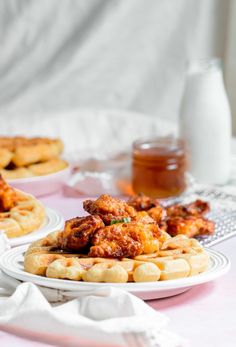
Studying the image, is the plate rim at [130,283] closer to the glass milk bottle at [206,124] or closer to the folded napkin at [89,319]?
the folded napkin at [89,319]

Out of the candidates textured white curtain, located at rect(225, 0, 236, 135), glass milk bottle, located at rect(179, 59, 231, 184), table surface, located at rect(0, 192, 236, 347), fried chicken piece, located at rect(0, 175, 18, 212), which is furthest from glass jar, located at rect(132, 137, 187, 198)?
textured white curtain, located at rect(225, 0, 236, 135)

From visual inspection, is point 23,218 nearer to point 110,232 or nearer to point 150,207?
point 150,207

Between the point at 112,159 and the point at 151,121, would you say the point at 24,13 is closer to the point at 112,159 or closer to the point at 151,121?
the point at 151,121

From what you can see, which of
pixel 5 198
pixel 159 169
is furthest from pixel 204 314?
pixel 159 169

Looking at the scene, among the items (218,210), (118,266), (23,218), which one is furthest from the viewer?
(218,210)

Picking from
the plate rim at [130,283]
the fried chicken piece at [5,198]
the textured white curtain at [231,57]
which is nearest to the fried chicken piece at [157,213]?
the fried chicken piece at [5,198]

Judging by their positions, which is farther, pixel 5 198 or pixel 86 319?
pixel 5 198
